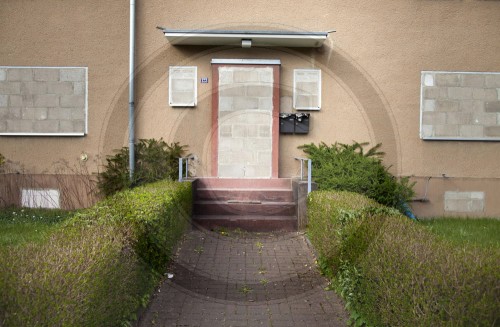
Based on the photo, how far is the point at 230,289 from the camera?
6.86 meters

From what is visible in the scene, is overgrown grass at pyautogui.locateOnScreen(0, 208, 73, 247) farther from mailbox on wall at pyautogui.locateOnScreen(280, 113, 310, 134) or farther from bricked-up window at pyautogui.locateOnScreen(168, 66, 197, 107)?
mailbox on wall at pyautogui.locateOnScreen(280, 113, 310, 134)

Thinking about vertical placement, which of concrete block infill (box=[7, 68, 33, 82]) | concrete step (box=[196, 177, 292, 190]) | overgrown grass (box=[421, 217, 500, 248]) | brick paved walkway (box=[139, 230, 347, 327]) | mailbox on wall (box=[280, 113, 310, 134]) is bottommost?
brick paved walkway (box=[139, 230, 347, 327])

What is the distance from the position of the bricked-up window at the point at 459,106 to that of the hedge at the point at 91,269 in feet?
26.5

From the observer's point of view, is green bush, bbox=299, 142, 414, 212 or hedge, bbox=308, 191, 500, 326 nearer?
hedge, bbox=308, 191, 500, 326

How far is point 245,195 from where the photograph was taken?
455 inches

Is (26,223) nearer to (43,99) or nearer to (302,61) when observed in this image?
(43,99)

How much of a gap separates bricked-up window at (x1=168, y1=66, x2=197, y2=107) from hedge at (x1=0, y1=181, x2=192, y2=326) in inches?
234

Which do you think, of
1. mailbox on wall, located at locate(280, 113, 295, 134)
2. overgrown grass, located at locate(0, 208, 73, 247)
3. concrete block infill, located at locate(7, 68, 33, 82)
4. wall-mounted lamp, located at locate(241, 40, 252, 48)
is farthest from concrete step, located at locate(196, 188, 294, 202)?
concrete block infill, located at locate(7, 68, 33, 82)

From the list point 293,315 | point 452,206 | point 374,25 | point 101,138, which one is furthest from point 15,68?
point 452,206

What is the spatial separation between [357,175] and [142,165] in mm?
4935

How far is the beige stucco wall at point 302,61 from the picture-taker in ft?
42.5

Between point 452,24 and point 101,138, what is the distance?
8.79 metres

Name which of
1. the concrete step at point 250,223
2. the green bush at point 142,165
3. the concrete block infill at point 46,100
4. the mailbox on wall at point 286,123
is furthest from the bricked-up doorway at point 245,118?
the concrete block infill at point 46,100

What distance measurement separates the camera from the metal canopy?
12195 mm
